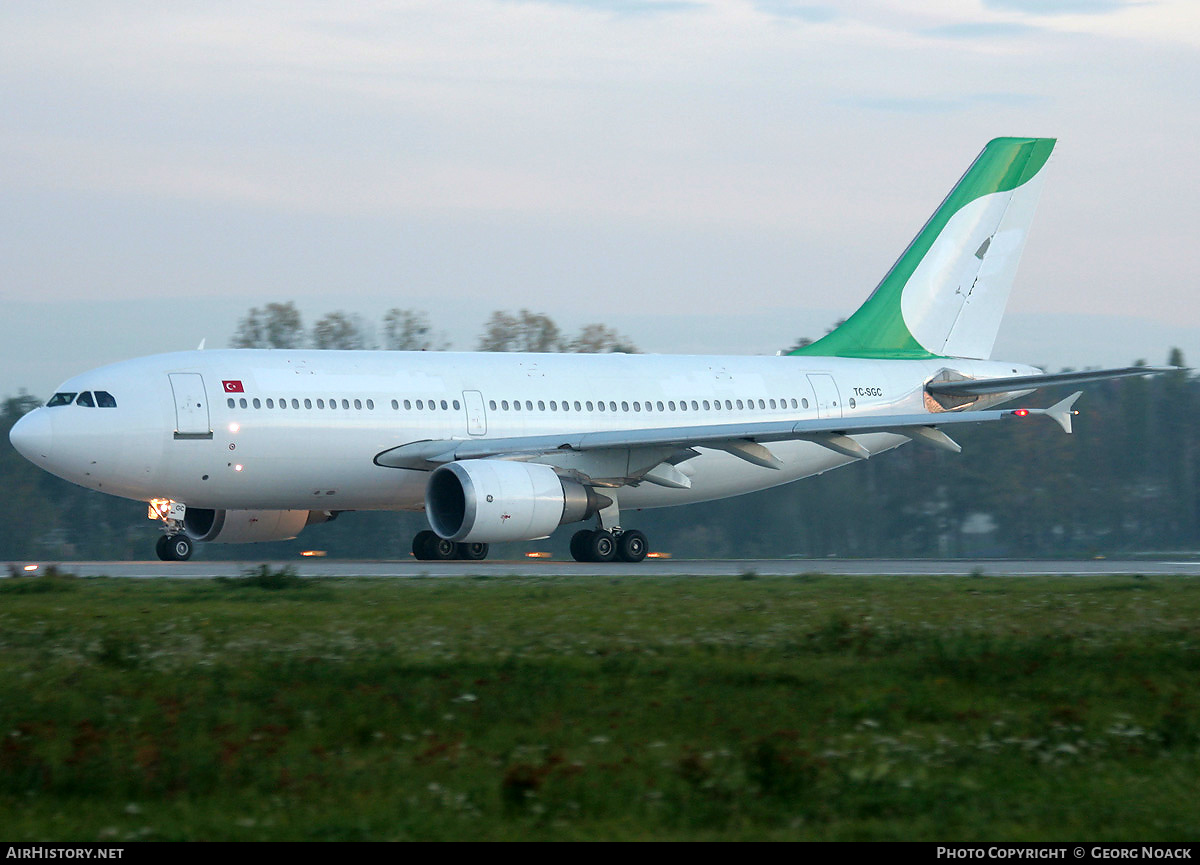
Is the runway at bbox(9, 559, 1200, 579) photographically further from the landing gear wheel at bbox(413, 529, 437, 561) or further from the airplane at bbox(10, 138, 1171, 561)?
the airplane at bbox(10, 138, 1171, 561)

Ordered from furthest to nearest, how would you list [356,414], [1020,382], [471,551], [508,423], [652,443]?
[1020,382], [471,551], [508,423], [652,443], [356,414]

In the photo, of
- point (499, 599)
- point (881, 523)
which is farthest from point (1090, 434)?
point (499, 599)

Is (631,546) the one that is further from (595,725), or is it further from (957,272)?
(595,725)

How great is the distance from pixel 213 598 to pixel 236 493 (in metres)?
8.94

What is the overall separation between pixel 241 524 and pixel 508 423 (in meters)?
5.26

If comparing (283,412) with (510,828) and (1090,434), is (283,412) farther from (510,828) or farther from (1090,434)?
(1090,434)

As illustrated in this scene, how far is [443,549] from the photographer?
27188mm

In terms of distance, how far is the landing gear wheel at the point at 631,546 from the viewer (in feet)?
87.9

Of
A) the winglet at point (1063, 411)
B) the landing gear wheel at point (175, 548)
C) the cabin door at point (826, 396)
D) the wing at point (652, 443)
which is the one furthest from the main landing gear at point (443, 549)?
the winglet at point (1063, 411)

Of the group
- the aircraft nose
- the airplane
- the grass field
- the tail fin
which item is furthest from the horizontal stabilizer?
the aircraft nose

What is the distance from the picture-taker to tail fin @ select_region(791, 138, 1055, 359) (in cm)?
3231

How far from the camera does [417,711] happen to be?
28.3 ft

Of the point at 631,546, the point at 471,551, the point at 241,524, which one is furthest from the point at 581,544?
the point at 241,524

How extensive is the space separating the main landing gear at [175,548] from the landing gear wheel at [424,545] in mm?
4071
